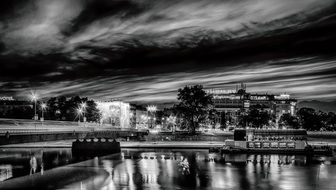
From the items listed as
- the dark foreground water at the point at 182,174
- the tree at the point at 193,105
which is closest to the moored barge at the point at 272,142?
the dark foreground water at the point at 182,174

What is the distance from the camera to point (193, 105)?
17338cm

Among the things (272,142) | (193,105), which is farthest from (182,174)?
(193,105)

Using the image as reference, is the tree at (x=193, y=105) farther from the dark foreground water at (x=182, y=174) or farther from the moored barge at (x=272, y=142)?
the dark foreground water at (x=182, y=174)

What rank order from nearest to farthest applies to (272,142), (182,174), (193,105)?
(182,174)
(272,142)
(193,105)

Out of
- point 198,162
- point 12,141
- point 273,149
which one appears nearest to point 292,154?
point 273,149

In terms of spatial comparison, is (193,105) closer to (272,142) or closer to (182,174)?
(272,142)

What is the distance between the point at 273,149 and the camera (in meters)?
71.6

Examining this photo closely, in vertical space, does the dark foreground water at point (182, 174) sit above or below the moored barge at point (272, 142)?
below

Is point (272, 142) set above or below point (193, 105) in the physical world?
below

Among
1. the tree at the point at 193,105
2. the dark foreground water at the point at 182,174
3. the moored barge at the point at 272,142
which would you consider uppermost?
the tree at the point at 193,105

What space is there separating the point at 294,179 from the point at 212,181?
838 centimetres

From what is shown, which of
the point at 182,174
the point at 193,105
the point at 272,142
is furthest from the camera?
the point at 193,105

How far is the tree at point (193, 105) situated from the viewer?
568 ft

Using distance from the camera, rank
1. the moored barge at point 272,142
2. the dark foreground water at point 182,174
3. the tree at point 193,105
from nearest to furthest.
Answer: the dark foreground water at point 182,174, the moored barge at point 272,142, the tree at point 193,105
